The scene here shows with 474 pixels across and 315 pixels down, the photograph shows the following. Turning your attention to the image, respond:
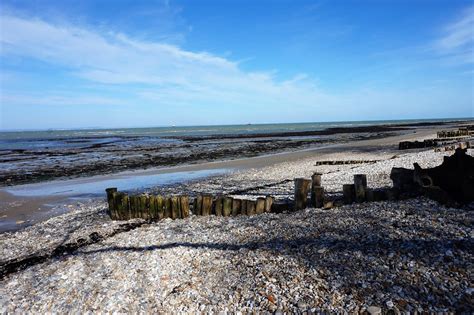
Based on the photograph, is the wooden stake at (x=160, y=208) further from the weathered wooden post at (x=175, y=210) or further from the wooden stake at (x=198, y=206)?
the wooden stake at (x=198, y=206)

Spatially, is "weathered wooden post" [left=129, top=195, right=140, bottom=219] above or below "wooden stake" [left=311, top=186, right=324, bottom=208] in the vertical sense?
below

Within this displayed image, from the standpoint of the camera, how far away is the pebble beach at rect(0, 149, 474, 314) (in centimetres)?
426

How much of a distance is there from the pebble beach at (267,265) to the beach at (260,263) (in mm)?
17

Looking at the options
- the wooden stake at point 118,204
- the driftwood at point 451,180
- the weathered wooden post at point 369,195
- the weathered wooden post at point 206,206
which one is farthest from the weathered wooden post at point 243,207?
the driftwood at point 451,180

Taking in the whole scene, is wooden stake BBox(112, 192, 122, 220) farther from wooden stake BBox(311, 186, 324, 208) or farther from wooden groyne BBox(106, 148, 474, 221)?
wooden stake BBox(311, 186, 324, 208)

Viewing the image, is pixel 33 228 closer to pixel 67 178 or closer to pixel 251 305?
pixel 251 305

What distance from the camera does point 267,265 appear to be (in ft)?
17.3

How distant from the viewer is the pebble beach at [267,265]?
4262 millimetres

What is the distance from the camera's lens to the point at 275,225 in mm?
7098

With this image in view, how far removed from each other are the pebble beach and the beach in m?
0.02

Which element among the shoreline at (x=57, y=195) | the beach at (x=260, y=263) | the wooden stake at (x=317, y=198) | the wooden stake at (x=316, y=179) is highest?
the wooden stake at (x=316, y=179)

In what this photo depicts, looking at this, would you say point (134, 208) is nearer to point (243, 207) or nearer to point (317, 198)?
point (243, 207)

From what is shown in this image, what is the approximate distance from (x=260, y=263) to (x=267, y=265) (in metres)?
0.14

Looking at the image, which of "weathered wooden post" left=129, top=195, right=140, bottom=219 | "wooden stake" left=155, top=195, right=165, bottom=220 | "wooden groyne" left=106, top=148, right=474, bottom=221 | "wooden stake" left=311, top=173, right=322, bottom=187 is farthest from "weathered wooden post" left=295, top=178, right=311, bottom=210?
"weathered wooden post" left=129, top=195, right=140, bottom=219
